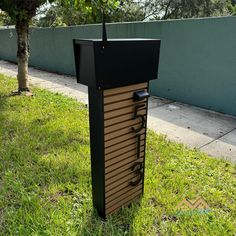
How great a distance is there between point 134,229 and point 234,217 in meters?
0.83

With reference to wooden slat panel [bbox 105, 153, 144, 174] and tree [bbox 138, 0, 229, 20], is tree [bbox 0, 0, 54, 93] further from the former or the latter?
tree [bbox 138, 0, 229, 20]

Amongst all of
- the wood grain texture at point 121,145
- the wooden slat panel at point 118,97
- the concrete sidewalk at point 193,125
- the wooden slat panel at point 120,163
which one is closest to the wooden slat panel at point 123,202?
the wood grain texture at point 121,145

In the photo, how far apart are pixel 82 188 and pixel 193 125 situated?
2.40m

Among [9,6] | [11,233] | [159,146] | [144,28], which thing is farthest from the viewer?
[144,28]

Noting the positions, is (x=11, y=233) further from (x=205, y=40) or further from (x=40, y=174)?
(x=205, y=40)

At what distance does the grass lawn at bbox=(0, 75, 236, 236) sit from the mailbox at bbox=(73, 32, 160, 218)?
0.72ft

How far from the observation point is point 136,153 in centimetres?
195

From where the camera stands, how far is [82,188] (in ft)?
7.53

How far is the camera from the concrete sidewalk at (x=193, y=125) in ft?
11.1

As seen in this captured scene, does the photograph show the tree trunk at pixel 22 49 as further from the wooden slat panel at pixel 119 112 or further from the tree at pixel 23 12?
the wooden slat panel at pixel 119 112

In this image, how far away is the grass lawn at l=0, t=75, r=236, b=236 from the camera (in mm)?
1895

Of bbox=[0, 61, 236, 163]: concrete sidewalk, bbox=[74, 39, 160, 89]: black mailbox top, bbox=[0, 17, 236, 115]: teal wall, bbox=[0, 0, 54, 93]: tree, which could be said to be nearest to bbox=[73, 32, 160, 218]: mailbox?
bbox=[74, 39, 160, 89]: black mailbox top

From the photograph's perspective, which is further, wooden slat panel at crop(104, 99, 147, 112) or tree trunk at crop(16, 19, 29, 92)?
tree trunk at crop(16, 19, 29, 92)

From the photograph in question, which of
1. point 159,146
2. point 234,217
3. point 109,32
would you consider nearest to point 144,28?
point 109,32
